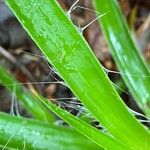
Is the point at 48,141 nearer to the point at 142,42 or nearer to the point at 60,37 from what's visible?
the point at 60,37

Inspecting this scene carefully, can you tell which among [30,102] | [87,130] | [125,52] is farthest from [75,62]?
[30,102]

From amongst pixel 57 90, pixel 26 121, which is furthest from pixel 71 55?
pixel 57 90

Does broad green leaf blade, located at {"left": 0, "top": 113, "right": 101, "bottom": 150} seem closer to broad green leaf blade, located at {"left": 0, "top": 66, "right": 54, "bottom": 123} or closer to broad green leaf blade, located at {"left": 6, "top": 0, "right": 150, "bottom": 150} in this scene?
broad green leaf blade, located at {"left": 6, "top": 0, "right": 150, "bottom": 150}

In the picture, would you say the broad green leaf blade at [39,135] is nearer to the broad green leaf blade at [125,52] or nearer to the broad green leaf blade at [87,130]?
the broad green leaf blade at [87,130]

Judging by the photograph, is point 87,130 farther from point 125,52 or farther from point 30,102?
point 30,102

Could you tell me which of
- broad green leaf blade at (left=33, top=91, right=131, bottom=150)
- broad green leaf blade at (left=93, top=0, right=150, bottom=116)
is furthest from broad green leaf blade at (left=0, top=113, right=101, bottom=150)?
broad green leaf blade at (left=93, top=0, right=150, bottom=116)
